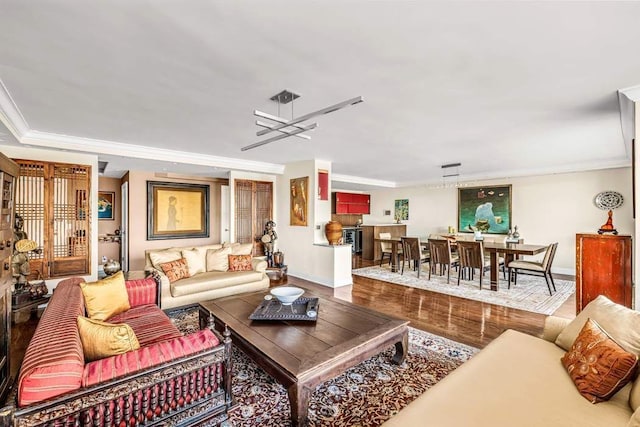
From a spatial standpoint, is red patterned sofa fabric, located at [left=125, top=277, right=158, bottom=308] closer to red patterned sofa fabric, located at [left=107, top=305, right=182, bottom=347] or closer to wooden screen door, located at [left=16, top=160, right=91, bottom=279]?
red patterned sofa fabric, located at [left=107, top=305, right=182, bottom=347]

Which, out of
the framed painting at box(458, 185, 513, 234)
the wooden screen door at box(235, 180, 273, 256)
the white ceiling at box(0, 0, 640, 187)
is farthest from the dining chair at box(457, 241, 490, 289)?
the wooden screen door at box(235, 180, 273, 256)

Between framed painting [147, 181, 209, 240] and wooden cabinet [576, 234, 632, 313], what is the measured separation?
686cm

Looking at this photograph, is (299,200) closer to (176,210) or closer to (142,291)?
(176,210)

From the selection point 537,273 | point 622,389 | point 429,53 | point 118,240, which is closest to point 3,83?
point 429,53

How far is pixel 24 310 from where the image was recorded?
11.6 ft

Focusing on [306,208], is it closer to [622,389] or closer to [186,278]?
[186,278]

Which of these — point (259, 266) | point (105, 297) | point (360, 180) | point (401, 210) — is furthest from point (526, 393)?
point (401, 210)

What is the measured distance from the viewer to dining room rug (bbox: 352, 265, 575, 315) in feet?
14.1

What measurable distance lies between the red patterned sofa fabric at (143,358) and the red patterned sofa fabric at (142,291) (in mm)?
1938

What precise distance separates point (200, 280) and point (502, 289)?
197 inches

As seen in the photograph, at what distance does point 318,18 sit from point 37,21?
1.59 meters

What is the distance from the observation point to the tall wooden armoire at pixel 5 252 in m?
1.82

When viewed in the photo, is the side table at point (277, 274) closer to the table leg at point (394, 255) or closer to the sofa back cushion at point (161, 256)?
the sofa back cushion at point (161, 256)

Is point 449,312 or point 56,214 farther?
point 56,214
